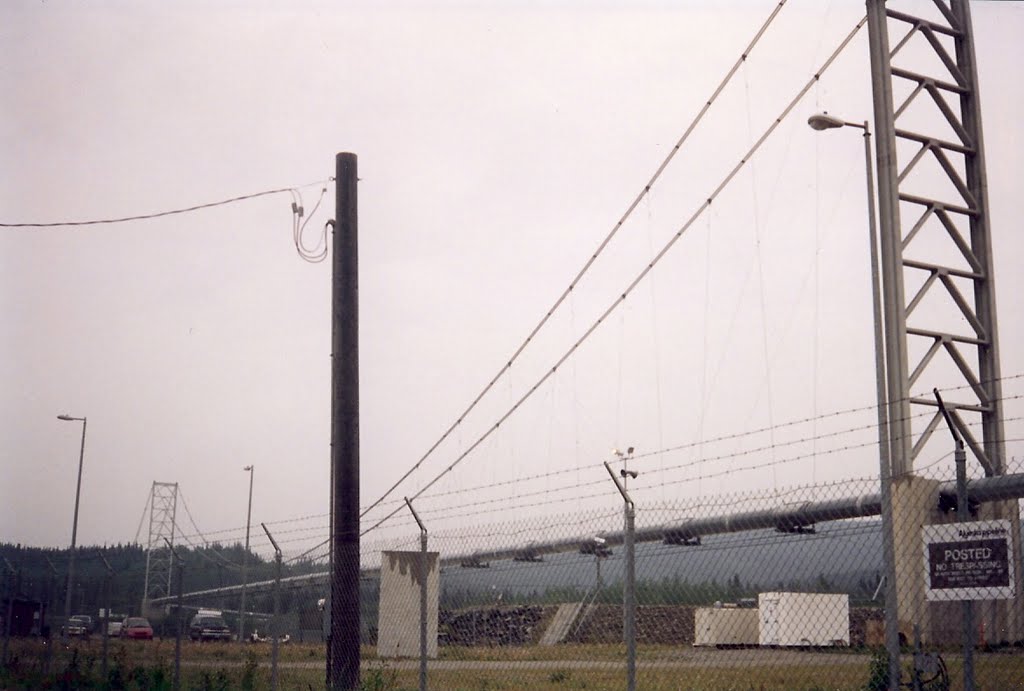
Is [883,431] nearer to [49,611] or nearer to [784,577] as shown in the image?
[784,577]

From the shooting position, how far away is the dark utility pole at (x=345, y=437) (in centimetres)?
1362

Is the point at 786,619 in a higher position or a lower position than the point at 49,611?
lower

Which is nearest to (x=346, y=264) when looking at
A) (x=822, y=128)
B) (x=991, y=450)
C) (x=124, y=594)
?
(x=822, y=128)

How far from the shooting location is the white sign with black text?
700 centimetres

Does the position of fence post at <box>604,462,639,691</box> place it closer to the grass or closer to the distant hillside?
the distant hillside

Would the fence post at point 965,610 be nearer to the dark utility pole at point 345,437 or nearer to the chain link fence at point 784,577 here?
the chain link fence at point 784,577

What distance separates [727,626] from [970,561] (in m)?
26.4

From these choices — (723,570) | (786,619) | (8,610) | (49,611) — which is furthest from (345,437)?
(786,619)

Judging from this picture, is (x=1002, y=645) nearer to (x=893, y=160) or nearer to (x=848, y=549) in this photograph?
(x=848, y=549)

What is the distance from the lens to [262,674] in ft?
56.1

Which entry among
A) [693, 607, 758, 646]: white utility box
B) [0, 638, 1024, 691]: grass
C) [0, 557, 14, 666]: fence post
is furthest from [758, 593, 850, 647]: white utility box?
[0, 557, 14, 666]: fence post

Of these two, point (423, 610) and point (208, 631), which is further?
point (208, 631)

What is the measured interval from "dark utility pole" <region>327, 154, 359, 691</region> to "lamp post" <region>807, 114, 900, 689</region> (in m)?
6.56

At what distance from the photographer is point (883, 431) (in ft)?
35.3
